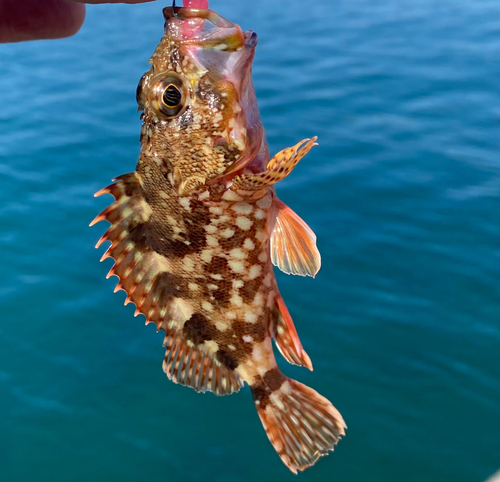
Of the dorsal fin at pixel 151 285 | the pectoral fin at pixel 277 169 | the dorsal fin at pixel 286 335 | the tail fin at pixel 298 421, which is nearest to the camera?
the pectoral fin at pixel 277 169

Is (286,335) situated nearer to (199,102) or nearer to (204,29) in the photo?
(199,102)

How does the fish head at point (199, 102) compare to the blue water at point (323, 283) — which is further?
the blue water at point (323, 283)

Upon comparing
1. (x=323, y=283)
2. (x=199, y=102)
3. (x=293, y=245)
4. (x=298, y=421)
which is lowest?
(x=323, y=283)

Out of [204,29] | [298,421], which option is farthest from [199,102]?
[298,421]

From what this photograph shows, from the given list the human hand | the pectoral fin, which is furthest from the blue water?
the human hand

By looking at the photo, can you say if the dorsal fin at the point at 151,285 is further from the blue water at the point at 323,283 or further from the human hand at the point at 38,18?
the blue water at the point at 323,283

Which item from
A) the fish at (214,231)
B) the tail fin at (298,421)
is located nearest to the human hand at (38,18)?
the fish at (214,231)
